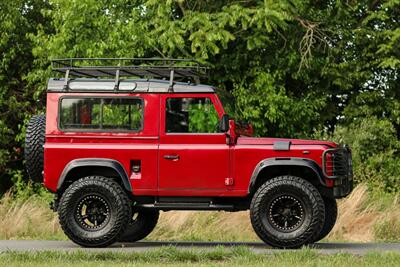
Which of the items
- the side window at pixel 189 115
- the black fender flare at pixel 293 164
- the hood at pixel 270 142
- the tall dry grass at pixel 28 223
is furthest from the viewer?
the tall dry grass at pixel 28 223

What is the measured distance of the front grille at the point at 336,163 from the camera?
14.3m

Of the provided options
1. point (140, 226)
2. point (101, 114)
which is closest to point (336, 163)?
point (101, 114)

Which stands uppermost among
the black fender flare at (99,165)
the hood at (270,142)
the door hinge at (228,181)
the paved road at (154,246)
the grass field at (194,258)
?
the hood at (270,142)

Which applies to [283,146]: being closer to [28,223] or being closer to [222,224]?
[222,224]

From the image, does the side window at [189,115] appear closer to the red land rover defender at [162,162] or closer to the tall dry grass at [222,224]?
the red land rover defender at [162,162]

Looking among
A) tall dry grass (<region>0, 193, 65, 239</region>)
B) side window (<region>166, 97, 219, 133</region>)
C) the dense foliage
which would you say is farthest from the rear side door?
the dense foliage

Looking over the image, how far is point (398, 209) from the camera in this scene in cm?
1895

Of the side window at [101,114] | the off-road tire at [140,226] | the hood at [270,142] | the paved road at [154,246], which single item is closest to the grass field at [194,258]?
the paved road at [154,246]

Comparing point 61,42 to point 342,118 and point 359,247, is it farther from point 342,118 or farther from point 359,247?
point 359,247

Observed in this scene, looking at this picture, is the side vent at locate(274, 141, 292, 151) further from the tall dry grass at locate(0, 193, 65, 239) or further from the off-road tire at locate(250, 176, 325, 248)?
the tall dry grass at locate(0, 193, 65, 239)

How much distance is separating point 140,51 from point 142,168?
11.3 m

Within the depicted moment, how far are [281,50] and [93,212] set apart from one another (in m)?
12.9

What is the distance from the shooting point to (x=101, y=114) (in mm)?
14891

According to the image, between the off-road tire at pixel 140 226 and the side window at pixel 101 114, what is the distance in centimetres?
195
